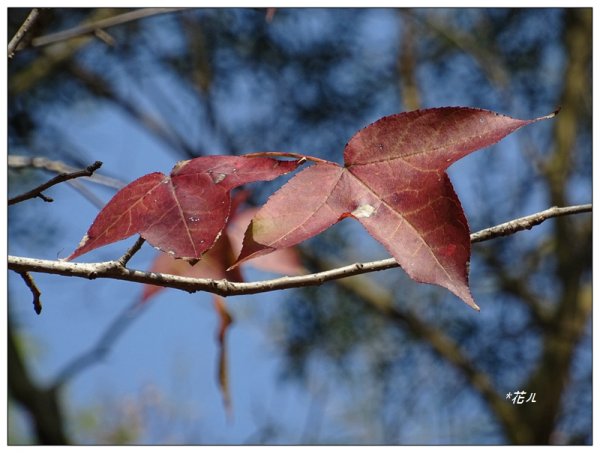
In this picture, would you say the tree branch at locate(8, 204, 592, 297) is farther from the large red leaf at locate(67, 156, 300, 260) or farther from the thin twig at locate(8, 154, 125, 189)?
the thin twig at locate(8, 154, 125, 189)

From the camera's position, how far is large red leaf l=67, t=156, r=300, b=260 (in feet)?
0.81

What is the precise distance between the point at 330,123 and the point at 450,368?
1.46 ft

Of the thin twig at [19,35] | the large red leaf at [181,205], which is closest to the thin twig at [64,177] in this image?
the large red leaf at [181,205]

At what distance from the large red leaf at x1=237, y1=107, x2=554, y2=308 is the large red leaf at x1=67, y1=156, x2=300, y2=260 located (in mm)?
13

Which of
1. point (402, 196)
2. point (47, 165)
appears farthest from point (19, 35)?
point (402, 196)

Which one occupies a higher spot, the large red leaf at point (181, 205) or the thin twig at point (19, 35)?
the thin twig at point (19, 35)

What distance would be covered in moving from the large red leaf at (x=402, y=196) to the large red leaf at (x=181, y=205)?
13 millimetres

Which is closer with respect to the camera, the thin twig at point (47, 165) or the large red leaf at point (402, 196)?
the large red leaf at point (402, 196)

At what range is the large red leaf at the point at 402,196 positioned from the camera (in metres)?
0.25

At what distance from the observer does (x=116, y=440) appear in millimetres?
1176

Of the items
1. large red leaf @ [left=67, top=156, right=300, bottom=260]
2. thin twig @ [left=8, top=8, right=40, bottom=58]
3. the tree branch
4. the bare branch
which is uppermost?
thin twig @ [left=8, top=8, right=40, bottom=58]

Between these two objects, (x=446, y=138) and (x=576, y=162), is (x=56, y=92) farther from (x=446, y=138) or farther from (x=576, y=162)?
(x=446, y=138)

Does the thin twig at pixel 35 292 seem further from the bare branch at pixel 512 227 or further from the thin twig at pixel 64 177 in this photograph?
the bare branch at pixel 512 227

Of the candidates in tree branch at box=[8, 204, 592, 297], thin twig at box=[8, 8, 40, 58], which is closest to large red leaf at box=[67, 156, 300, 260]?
tree branch at box=[8, 204, 592, 297]
